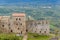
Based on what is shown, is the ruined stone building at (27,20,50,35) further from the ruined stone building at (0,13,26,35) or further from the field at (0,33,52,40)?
the ruined stone building at (0,13,26,35)

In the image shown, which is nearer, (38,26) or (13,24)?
(13,24)

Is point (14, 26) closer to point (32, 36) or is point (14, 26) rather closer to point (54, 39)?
point (32, 36)

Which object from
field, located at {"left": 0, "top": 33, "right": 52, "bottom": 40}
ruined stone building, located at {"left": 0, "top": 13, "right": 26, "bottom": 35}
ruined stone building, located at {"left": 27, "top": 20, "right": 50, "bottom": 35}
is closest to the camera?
field, located at {"left": 0, "top": 33, "right": 52, "bottom": 40}

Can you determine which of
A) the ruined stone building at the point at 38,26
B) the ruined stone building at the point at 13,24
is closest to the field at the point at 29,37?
the ruined stone building at the point at 38,26

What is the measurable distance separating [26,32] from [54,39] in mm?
7712

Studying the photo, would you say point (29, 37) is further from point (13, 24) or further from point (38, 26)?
point (38, 26)

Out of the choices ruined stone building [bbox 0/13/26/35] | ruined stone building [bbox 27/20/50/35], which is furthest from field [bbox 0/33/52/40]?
ruined stone building [bbox 0/13/26/35]

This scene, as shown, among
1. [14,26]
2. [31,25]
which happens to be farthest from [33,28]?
[14,26]

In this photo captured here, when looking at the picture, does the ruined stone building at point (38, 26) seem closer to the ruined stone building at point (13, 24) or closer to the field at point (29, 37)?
the field at point (29, 37)

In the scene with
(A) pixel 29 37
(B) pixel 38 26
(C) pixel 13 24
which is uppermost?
(C) pixel 13 24

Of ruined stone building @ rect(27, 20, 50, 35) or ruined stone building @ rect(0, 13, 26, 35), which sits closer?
ruined stone building @ rect(0, 13, 26, 35)

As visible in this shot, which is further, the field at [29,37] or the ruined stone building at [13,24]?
the ruined stone building at [13,24]

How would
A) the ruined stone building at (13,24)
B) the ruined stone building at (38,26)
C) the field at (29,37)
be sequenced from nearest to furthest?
the field at (29,37) < the ruined stone building at (13,24) < the ruined stone building at (38,26)

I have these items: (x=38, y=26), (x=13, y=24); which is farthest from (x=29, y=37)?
(x=38, y=26)
